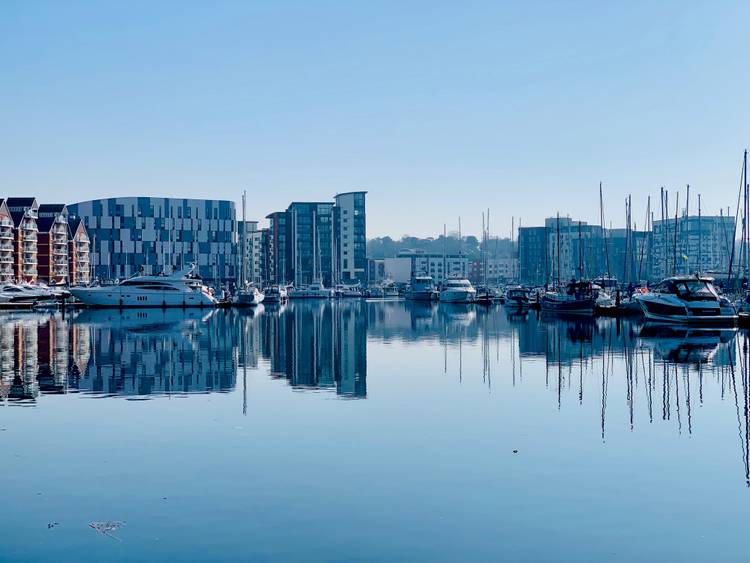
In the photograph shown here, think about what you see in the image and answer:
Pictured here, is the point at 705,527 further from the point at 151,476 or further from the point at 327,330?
the point at 327,330

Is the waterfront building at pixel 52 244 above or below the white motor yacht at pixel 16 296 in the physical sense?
above

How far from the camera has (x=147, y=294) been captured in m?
127

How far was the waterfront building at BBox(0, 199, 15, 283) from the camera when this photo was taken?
478ft

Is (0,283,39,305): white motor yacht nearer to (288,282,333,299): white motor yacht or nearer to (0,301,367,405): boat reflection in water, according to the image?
(0,301,367,405): boat reflection in water

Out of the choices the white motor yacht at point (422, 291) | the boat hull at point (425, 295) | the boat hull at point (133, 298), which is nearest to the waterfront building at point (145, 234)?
the white motor yacht at point (422, 291)

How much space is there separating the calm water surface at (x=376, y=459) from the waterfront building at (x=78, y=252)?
13457 cm

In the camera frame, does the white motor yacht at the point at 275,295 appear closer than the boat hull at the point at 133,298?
No

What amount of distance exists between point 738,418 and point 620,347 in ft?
91.2

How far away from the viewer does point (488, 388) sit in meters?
36.3

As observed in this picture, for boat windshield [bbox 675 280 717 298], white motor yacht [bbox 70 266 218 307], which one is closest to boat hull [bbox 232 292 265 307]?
white motor yacht [bbox 70 266 218 307]

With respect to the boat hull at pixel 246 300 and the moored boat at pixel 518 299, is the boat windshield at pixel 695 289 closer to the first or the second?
the moored boat at pixel 518 299

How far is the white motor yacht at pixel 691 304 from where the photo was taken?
75062mm

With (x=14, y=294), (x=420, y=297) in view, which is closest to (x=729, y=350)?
(x=14, y=294)

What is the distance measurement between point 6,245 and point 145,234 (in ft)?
140
